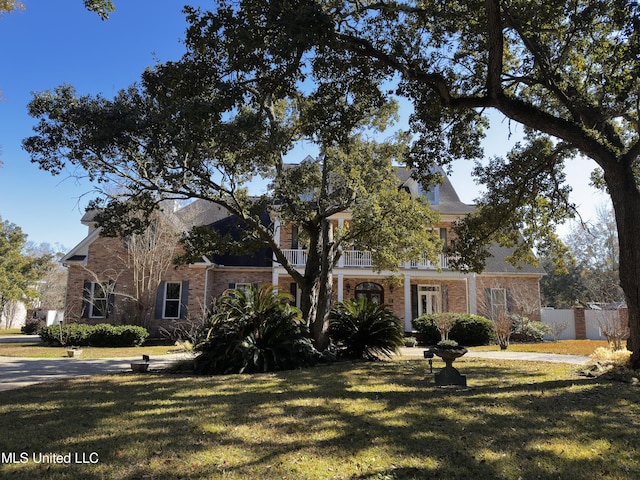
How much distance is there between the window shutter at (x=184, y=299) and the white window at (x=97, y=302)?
3516 millimetres

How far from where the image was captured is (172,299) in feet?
70.2

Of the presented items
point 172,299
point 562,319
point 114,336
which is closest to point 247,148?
point 114,336

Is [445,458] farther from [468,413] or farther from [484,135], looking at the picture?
[484,135]

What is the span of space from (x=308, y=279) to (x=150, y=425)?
7752 mm

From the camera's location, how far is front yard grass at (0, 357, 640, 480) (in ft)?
12.1

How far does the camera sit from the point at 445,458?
3.88 meters

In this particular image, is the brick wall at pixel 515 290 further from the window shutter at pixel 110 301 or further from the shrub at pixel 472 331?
the window shutter at pixel 110 301

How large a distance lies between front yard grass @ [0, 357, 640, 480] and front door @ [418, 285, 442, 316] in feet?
52.9

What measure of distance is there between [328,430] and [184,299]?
17944mm

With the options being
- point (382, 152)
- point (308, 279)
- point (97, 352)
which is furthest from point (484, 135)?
point (97, 352)

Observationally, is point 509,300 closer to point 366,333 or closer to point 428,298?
point 428,298

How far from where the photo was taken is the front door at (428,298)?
23828mm

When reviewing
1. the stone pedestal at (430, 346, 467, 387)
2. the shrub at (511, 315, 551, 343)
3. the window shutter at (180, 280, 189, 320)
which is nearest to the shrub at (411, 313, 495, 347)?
the shrub at (511, 315, 551, 343)

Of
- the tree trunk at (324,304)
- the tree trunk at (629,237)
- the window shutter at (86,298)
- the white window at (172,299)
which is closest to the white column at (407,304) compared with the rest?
the tree trunk at (324,304)
